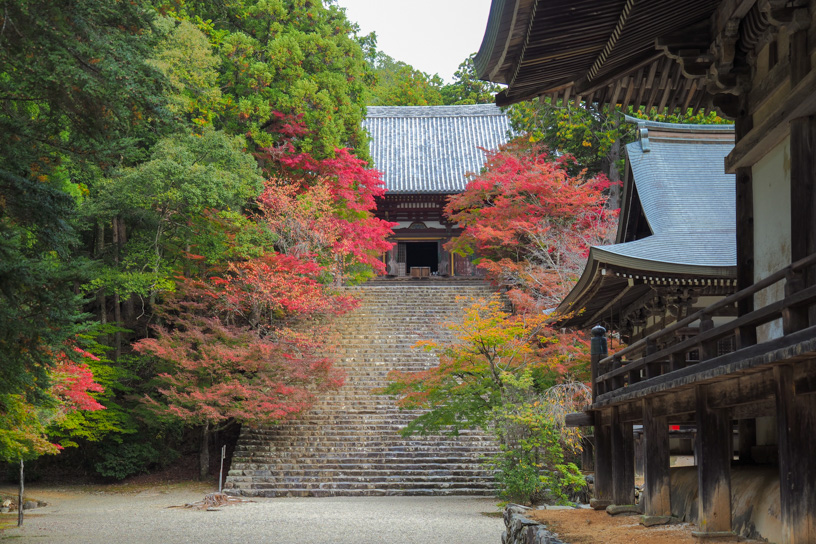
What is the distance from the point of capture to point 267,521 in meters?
12.1

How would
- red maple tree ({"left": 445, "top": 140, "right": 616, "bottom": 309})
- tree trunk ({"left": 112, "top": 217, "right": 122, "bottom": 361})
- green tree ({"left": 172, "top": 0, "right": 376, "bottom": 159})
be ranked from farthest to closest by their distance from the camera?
green tree ({"left": 172, "top": 0, "right": 376, "bottom": 159}) < red maple tree ({"left": 445, "top": 140, "right": 616, "bottom": 309}) < tree trunk ({"left": 112, "top": 217, "right": 122, "bottom": 361})

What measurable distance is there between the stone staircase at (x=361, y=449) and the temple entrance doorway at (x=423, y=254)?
36.6 ft

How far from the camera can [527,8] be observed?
16.7 ft

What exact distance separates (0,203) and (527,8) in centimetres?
524

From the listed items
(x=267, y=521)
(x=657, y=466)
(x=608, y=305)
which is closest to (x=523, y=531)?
(x=657, y=466)

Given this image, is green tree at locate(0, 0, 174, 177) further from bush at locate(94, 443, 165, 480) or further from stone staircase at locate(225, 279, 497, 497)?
bush at locate(94, 443, 165, 480)

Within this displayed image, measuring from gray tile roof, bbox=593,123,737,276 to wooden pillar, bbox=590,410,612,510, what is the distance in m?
1.75

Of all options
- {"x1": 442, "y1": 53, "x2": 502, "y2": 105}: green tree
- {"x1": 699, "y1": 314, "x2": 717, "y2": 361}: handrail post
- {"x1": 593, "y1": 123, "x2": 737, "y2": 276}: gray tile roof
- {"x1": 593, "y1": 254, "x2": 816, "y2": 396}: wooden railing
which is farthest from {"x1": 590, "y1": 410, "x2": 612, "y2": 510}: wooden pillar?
{"x1": 442, "y1": 53, "x2": 502, "y2": 105}: green tree

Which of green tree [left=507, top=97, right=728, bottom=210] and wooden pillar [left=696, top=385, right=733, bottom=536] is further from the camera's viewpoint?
green tree [left=507, top=97, right=728, bottom=210]

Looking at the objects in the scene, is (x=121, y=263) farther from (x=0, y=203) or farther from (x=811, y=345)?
(x=811, y=345)

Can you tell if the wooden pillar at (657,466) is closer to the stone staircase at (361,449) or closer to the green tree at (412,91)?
the stone staircase at (361,449)

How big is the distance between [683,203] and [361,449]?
30.6 ft

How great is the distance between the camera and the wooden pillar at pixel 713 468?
536cm

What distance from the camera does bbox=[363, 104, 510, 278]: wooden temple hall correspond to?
96.8 ft
